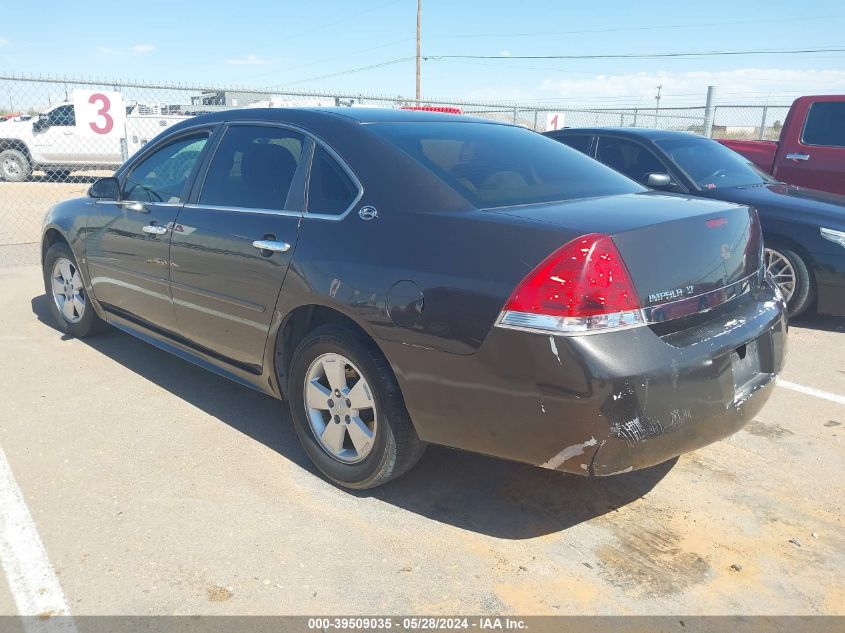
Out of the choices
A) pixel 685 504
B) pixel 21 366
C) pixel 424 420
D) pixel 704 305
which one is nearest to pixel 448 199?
pixel 424 420

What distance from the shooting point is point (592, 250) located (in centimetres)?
242

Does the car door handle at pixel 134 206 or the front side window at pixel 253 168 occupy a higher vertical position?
the front side window at pixel 253 168

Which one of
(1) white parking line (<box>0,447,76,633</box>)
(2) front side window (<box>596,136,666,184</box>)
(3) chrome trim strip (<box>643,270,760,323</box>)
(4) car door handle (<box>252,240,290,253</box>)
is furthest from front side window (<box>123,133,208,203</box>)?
(2) front side window (<box>596,136,666,184</box>)

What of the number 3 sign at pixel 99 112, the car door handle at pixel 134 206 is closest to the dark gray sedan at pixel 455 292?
the car door handle at pixel 134 206

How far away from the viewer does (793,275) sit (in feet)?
19.2

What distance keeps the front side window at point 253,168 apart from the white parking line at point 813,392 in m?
3.37

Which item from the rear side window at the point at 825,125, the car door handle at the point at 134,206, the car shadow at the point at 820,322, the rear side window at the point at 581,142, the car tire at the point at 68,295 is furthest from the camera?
the rear side window at the point at 825,125

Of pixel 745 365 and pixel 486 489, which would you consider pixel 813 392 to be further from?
pixel 486 489

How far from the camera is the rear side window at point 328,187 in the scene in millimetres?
3107

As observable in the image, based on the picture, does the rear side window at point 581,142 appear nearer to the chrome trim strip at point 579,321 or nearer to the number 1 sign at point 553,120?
the chrome trim strip at point 579,321

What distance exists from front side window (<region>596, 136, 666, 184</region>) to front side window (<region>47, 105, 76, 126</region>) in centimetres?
1470

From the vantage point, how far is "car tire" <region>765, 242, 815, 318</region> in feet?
19.0

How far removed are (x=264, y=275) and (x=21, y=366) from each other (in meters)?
2.54

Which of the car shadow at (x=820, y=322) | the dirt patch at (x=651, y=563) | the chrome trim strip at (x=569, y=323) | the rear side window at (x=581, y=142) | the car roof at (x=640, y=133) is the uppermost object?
the car roof at (x=640, y=133)
